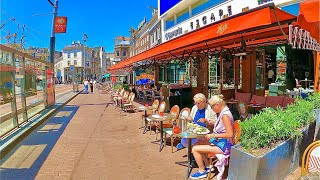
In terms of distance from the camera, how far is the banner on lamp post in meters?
16.4

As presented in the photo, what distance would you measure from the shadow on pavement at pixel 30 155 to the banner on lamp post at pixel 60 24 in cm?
960

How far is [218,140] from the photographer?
4172 millimetres

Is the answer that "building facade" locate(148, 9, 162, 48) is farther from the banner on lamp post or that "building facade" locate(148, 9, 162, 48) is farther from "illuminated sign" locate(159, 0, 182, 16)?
the banner on lamp post

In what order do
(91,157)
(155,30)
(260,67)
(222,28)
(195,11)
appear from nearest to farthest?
(222,28) < (91,157) < (260,67) < (195,11) < (155,30)

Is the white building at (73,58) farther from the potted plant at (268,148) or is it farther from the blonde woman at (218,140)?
the potted plant at (268,148)

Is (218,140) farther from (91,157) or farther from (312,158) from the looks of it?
(91,157)

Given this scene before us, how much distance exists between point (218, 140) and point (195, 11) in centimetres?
2079

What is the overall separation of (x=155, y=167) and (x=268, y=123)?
2.16 meters

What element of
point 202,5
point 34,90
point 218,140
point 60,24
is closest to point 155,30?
point 202,5

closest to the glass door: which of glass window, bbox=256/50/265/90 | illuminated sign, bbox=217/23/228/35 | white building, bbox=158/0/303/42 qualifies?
glass window, bbox=256/50/265/90

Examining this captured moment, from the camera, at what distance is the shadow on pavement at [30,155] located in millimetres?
4579

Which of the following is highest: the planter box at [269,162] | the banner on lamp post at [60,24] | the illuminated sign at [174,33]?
the illuminated sign at [174,33]

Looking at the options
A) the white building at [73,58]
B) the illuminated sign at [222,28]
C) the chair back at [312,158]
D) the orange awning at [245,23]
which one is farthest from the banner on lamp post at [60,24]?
the white building at [73,58]

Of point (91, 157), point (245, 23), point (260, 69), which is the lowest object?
point (91, 157)
